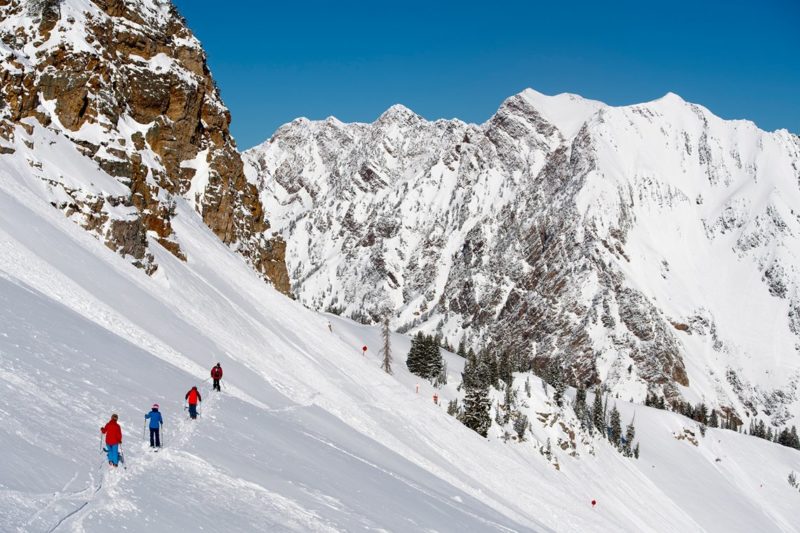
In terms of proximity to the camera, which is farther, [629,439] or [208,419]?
[629,439]

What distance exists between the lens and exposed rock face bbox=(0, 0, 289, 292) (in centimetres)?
5778

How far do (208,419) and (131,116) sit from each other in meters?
68.4

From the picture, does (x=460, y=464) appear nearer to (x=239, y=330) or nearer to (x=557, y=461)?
(x=239, y=330)

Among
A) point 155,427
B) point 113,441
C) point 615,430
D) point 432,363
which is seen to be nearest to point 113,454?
point 113,441

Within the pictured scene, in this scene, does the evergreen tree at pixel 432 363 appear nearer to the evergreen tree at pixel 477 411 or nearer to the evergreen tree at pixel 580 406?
the evergreen tree at pixel 580 406

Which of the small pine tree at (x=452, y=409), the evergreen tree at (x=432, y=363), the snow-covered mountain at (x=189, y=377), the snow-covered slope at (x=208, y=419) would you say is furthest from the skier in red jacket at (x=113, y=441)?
the evergreen tree at (x=432, y=363)

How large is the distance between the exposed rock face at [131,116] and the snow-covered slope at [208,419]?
4.87 meters

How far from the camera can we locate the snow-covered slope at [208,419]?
16.6m

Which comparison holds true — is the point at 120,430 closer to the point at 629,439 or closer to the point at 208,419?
the point at 208,419

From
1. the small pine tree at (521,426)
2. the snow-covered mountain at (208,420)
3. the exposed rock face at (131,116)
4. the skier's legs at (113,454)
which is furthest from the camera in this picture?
the small pine tree at (521,426)

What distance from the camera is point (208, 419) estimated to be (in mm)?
26984

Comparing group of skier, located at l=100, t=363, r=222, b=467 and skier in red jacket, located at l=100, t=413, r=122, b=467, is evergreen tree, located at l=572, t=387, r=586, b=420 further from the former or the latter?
skier in red jacket, located at l=100, t=413, r=122, b=467

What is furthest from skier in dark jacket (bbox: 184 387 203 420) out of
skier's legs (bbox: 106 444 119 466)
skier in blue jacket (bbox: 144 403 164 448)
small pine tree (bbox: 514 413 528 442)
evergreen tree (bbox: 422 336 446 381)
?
evergreen tree (bbox: 422 336 446 381)

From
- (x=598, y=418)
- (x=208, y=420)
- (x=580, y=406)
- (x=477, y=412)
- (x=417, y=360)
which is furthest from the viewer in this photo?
(x=598, y=418)
